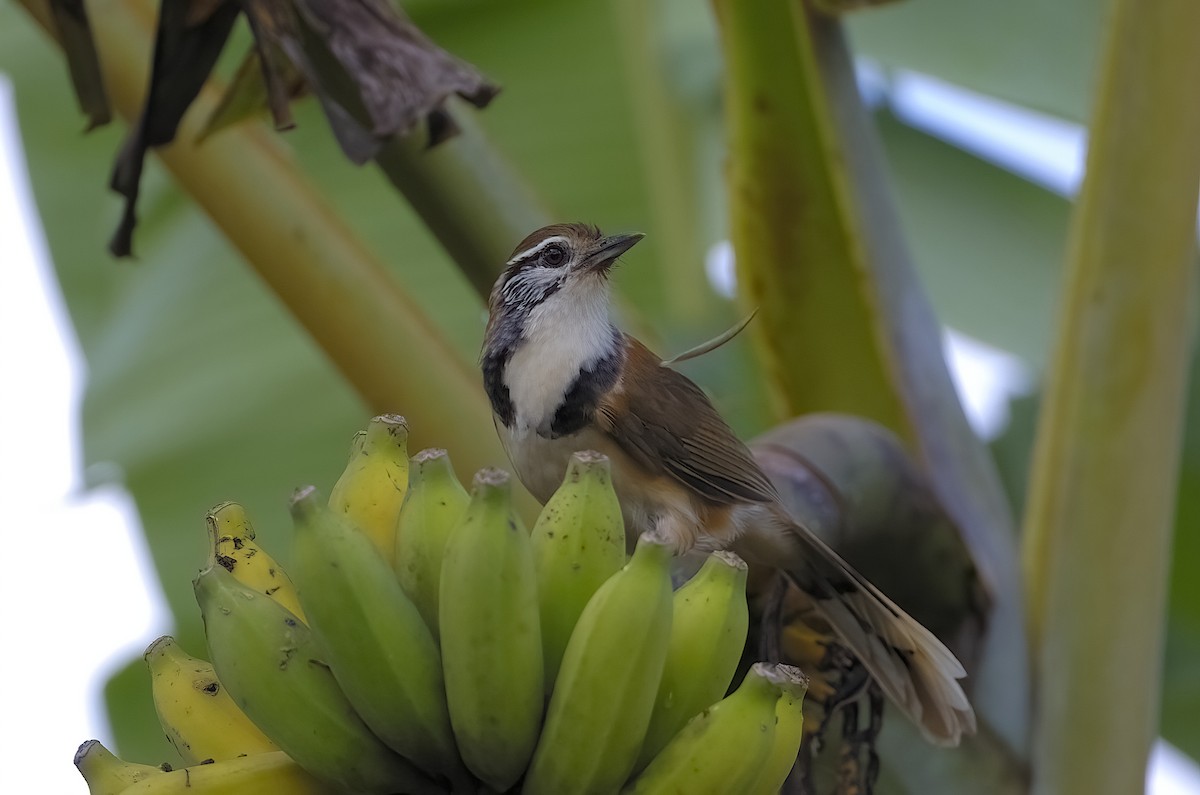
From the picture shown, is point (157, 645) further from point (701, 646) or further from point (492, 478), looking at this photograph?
point (701, 646)

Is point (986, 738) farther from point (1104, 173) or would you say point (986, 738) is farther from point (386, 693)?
point (386, 693)

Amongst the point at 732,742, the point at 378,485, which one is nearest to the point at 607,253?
the point at 378,485

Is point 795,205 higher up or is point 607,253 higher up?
point 607,253

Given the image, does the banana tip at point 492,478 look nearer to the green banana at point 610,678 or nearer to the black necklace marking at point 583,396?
A: the green banana at point 610,678

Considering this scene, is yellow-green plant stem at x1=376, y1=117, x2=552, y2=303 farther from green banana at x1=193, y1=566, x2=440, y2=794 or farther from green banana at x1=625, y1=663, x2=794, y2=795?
green banana at x1=625, y1=663, x2=794, y2=795

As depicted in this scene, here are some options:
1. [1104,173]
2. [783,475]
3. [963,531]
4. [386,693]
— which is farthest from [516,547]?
[1104,173]

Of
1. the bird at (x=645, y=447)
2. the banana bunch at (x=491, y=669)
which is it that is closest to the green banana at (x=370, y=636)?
the banana bunch at (x=491, y=669)

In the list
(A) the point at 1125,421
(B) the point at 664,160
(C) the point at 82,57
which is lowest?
(A) the point at 1125,421
